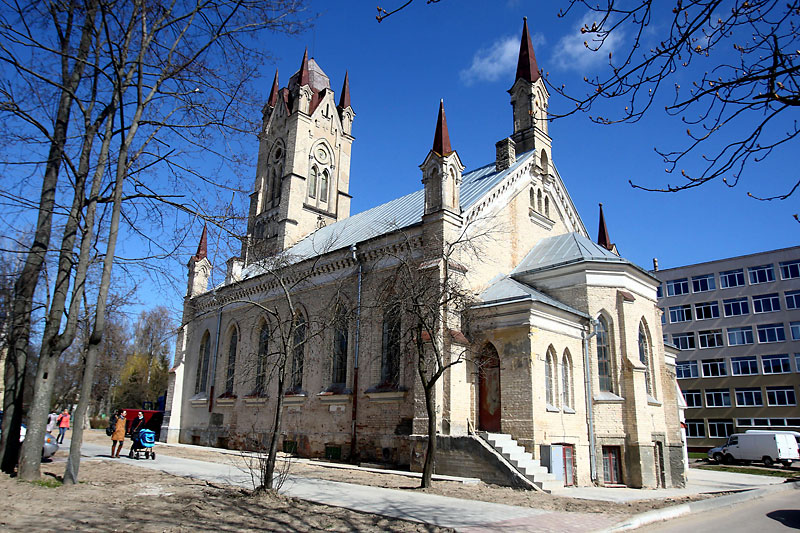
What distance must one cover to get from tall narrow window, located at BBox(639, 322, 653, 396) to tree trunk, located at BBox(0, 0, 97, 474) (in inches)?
737

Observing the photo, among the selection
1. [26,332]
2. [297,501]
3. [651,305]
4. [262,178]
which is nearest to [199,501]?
[297,501]

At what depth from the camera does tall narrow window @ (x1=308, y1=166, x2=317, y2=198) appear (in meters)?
36.6

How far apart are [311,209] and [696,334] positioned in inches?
1516

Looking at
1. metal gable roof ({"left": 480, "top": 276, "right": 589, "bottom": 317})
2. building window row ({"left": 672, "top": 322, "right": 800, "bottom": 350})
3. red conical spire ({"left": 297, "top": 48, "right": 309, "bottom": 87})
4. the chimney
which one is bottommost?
metal gable roof ({"left": 480, "top": 276, "right": 589, "bottom": 317})

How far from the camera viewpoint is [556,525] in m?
9.88

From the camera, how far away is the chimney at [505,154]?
Answer: 24.2 metres

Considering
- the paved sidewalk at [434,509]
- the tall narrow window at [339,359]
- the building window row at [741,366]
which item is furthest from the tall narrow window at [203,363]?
the building window row at [741,366]

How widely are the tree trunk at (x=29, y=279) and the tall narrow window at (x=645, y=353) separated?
18.7 metres

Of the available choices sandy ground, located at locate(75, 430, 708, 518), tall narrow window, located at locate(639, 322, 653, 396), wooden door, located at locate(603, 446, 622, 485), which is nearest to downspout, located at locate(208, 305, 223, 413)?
sandy ground, located at locate(75, 430, 708, 518)

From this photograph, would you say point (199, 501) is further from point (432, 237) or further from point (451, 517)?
point (432, 237)

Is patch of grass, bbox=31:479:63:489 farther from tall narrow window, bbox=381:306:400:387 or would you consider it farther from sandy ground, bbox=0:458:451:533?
tall narrow window, bbox=381:306:400:387

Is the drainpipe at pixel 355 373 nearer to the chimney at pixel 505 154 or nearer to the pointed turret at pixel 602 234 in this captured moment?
the chimney at pixel 505 154

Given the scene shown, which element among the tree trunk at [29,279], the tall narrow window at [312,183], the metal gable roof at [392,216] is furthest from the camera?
the tall narrow window at [312,183]

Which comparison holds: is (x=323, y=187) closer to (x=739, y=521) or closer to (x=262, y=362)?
(x=262, y=362)
